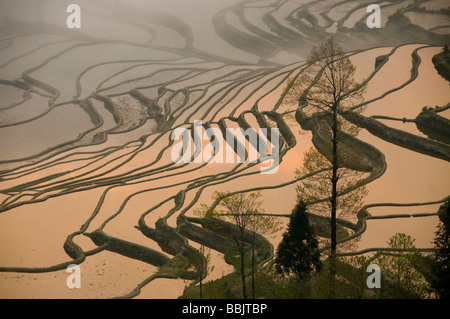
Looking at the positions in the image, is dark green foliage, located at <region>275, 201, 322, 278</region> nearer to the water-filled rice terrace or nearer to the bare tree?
the bare tree

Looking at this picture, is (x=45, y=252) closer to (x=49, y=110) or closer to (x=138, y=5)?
(x=49, y=110)

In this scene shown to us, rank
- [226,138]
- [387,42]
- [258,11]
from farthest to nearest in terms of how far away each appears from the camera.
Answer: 1. [258,11]
2. [387,42]
3. [226,138]

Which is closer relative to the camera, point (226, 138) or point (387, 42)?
point (226, 138)

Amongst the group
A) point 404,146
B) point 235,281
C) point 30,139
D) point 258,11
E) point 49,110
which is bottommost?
point 235,281

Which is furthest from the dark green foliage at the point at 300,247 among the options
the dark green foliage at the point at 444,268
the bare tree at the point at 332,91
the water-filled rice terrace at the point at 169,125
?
the dark green foliage at the point at 444,268

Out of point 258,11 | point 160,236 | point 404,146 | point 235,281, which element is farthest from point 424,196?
point 258,11

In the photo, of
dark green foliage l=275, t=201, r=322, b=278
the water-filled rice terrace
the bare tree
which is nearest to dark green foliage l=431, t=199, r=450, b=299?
the bare tree
